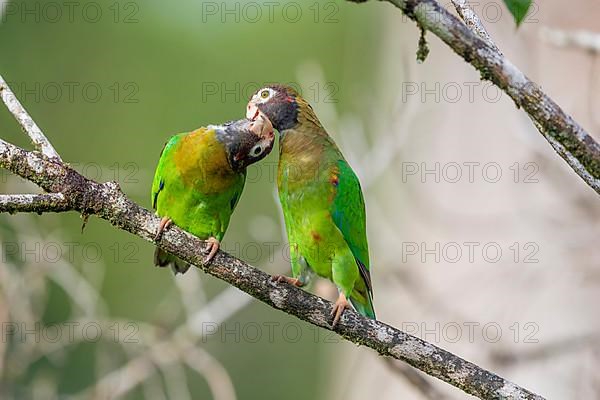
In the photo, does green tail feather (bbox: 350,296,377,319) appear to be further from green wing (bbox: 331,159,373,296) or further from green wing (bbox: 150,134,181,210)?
green wing (bbox: 150,134,181,210)

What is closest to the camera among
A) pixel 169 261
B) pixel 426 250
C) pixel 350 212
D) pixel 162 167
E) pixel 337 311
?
pixel 337 311

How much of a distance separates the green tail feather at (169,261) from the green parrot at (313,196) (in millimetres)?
635

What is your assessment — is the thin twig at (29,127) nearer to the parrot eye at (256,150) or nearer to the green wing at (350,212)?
the parrot eye at (256,150)

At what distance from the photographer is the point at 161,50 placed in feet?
37.2

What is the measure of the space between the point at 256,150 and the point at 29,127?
3.41ft

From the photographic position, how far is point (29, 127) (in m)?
2.39

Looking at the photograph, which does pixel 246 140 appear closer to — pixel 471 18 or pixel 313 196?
pixel 313 196

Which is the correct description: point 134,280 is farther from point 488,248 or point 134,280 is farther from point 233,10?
point 488,248

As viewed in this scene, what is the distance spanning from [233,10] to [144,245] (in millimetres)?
4115

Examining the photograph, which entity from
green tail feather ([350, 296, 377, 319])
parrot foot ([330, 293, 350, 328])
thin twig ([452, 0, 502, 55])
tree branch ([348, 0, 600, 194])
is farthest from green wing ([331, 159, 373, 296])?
tree branch ([348, 0, 600, 194])

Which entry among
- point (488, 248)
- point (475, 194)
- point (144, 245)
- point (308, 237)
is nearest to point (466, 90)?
point (475, 194)

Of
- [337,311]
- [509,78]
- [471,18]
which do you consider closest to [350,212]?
[337,311]

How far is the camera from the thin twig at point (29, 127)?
2318 millimetres

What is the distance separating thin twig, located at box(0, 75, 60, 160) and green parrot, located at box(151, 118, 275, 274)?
0.92m
